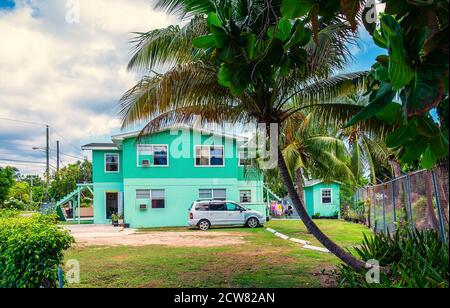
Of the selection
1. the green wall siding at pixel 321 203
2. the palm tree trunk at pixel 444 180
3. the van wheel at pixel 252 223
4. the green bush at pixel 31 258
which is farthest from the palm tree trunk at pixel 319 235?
the green wall siding at pixel 321 203

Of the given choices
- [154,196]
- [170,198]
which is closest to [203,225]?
[170,198]

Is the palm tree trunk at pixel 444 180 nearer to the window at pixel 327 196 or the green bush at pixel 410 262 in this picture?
the green bush at pixel 410 262

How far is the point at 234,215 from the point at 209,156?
4.48 metres

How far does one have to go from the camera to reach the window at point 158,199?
68.7ft

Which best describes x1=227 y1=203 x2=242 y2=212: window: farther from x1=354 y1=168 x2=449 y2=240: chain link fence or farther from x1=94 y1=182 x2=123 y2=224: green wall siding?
x1=94 y1=182 x2=123 y2=224: green wall siding

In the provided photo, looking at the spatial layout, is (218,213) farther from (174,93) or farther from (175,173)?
(174,93)

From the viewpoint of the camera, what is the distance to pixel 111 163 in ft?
75.5

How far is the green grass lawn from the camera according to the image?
6.95m

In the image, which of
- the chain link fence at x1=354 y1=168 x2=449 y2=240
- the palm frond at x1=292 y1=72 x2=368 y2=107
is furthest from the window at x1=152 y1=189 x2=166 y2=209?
the palm frond at x1=292 y1=72 x2=368 y2=107

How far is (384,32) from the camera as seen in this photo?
2469mm

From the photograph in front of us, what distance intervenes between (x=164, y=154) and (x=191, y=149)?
1.65 meters

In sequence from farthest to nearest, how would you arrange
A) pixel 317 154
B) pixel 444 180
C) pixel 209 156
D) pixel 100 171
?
pixel 100 171, pixel 209 156, pixel 317 154, pixel 444 180
